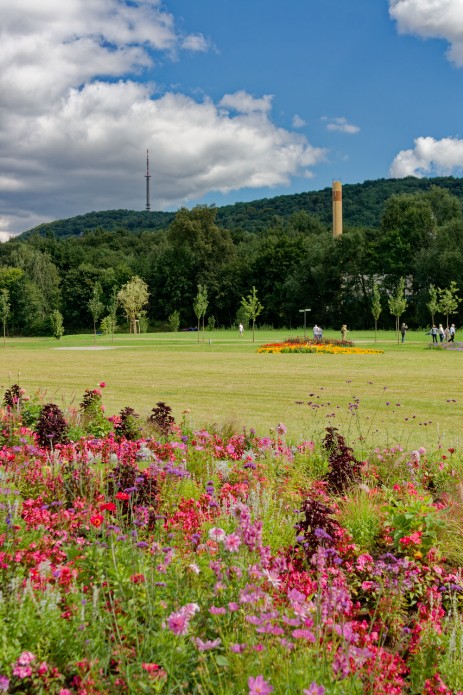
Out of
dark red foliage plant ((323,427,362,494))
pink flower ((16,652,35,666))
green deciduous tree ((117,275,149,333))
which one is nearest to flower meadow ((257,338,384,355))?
dark red foliage plant ((323,427,362,494))

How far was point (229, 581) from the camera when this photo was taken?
3.05 meters

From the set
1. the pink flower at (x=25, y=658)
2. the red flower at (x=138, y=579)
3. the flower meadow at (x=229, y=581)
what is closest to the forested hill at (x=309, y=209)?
the flower meadow at (x=229, y=581)

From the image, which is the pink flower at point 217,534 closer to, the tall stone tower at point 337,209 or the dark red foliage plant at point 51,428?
the dark red foliage plant at point 51,428

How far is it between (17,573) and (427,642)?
214 centimetres

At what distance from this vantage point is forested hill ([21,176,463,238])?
350ft

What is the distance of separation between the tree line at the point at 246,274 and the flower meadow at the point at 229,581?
60844mm

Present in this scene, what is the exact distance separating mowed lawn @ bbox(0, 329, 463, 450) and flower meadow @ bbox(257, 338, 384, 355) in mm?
4768

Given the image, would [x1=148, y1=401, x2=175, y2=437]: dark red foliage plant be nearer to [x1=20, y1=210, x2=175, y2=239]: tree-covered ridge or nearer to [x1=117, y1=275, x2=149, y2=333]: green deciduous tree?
[x1=117, y1=275, x2=149, y2=333]: green deciduous tree

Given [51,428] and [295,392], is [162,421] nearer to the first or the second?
[51,428]

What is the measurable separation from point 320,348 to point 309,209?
88.7 meters

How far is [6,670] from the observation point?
2467 millimetres

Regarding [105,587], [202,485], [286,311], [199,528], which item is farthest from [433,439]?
[286,311]

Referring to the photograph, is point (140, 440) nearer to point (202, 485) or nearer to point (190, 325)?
point (202, 485)

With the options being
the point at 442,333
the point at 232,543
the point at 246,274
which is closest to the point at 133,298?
the point at 246,274
